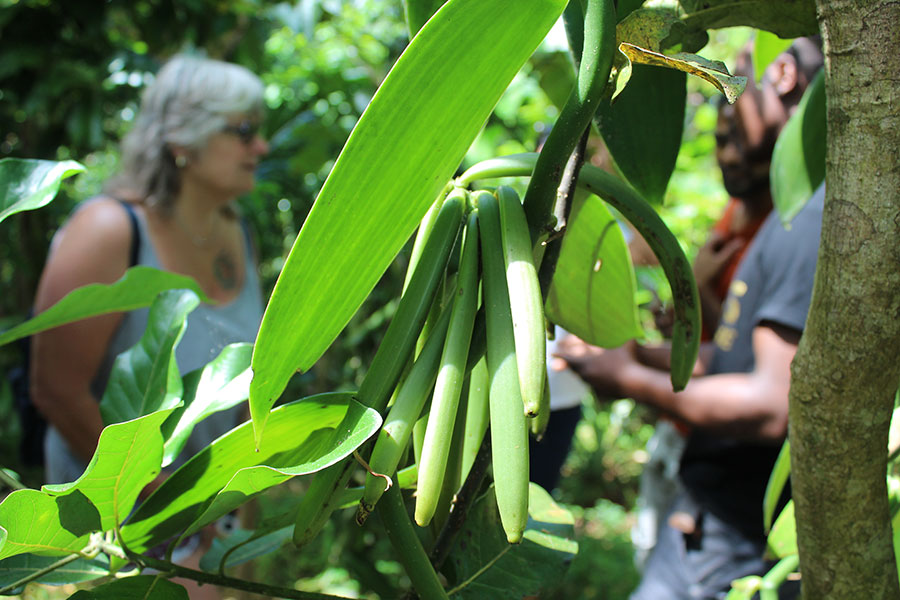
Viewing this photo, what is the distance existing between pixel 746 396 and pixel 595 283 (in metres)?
0.62

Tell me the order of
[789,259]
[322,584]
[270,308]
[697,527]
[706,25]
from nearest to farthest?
[270,308], [706,25], [789,259], [697,527], [322,584]

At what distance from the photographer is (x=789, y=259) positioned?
92 cm

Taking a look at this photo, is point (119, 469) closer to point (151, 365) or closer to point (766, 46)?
point (151, 365)

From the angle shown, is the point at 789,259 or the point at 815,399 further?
the point at 789,259

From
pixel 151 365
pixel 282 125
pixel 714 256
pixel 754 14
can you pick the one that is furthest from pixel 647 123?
pixel 282 125

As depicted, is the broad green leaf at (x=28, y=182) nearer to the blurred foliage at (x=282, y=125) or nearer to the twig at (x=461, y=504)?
the twig at (x=461, y=504)

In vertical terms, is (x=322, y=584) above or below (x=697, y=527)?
below

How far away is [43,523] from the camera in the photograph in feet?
0.97

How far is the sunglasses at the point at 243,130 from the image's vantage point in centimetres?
127

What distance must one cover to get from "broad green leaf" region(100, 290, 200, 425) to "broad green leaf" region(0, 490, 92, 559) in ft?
0.28

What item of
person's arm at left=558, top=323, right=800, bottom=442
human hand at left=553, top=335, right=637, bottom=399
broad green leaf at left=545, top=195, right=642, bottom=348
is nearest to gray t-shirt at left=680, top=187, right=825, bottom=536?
person's arm at left=558, top=323, right=800, bottom=442

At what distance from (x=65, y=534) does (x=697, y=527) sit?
1005mm

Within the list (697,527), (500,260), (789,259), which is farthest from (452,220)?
(697,527)

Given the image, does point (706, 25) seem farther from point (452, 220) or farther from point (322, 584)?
point (322, 584)
